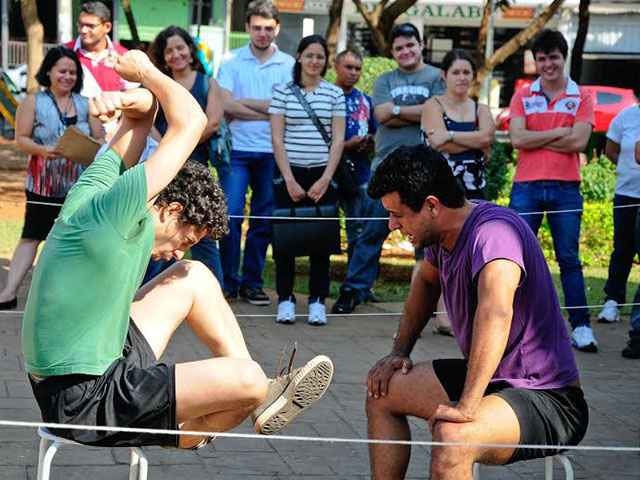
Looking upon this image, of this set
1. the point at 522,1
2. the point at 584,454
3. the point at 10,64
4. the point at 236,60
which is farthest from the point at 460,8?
the point at 584,454

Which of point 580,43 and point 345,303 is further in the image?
point 580,43

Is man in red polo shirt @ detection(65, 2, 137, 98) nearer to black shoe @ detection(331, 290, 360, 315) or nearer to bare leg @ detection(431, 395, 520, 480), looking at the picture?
black shoe @ detection(331, 290, 360, 315)

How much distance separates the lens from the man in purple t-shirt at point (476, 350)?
3318 millimetres

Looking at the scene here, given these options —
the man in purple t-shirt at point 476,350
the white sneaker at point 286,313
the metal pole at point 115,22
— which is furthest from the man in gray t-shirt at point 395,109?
the metal pole at point 115,22

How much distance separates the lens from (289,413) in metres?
3.85

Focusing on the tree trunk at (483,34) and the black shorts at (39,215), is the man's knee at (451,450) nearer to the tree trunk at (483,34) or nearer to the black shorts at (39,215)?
the black shorts at (39,215)

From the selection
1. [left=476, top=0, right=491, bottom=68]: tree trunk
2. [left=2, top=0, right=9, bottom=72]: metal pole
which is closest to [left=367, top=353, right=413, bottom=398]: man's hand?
[left=476, top=0, right=491, bottom=68]: tree trunk

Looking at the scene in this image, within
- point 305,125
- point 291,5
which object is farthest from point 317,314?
point 291,5

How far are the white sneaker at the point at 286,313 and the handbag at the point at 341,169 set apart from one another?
88 centimetres

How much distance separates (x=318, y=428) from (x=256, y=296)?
9.29 ft

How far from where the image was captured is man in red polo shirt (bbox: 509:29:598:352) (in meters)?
6.75

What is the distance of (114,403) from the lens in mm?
3391

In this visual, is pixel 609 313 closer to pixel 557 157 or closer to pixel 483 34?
pixel 557 157

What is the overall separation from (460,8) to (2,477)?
30078 millimetres
